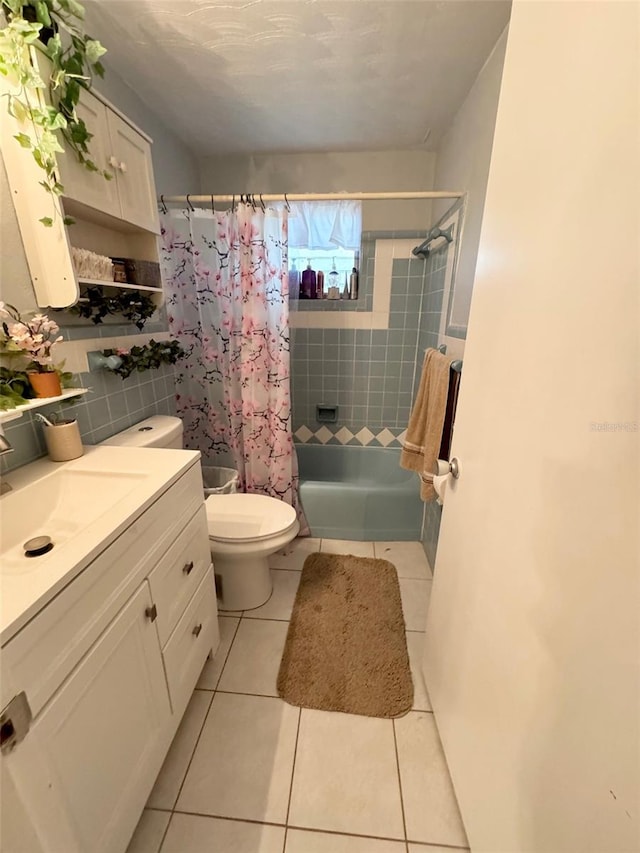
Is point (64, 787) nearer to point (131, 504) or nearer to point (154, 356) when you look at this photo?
point (131, 504)

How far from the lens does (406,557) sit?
1953 mm

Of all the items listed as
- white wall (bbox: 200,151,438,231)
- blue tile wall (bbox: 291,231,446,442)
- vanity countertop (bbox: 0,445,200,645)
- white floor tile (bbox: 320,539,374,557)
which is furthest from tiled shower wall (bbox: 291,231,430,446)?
vanity countertop (bbox: 0,445,200,645)

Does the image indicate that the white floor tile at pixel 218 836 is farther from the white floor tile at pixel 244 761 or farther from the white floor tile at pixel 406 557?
the white floor tile at pixel 406 557

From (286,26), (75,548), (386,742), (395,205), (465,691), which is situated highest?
(286,26)

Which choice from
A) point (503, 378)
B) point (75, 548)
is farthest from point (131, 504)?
point (503, 378)

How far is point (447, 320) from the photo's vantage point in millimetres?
1777

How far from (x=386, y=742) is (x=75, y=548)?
1181mm

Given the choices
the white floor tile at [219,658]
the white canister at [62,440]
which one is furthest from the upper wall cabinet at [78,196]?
the white floor tile at [219,658]

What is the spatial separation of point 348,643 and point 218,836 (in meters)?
0.69

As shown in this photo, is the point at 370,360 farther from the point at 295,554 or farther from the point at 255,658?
the point at 255,658

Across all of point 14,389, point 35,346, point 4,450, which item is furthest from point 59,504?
point 35,346

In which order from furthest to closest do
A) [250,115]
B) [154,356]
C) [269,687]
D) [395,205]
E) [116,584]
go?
[395,205] → [250,115] → [154,356] → [269,687] → [116,584]

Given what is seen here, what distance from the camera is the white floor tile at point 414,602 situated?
1.54 m

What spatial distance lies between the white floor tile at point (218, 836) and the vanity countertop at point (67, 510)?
882mm
